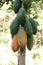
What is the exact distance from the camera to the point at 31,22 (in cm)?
107

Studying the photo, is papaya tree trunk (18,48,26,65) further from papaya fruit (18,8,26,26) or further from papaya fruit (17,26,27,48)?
papaya fruit (18,8,26,26)

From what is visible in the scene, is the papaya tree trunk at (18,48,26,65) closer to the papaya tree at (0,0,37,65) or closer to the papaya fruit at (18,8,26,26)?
the papaya tree at (0,0,37,65)

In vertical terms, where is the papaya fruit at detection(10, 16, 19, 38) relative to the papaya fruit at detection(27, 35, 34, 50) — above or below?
above

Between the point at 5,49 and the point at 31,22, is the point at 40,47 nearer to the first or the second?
the point at 5,49

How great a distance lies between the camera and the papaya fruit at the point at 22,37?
980 mm

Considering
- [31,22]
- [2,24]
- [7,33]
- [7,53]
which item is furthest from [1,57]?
[31,22]

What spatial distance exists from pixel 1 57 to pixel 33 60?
68cm

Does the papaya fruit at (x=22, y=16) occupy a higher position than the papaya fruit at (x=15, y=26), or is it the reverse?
the papaya fruit at (x=22, y=16)

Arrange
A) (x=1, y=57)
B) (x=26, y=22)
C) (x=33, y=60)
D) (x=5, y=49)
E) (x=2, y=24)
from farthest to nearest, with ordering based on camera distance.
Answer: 1. (x=2, y=24)
2. (x=5, y=49)
3. (x=1, y=57)
4. (x=33, y=60)
5. (x=26, y=22)

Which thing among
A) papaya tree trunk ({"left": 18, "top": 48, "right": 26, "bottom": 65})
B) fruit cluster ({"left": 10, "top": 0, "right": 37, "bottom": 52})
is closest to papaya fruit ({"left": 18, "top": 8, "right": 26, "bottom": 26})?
fruit cluster ({"left": 10, "top": 0, "right": 37, "bottom": 52})

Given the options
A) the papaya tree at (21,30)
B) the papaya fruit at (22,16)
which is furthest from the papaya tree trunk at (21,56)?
the papaya fruit at (22,16)

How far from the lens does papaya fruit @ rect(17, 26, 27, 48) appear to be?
0.98 metres

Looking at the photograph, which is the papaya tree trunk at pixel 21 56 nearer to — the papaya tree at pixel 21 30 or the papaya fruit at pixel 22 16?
the papaya tree at pixel 21 30

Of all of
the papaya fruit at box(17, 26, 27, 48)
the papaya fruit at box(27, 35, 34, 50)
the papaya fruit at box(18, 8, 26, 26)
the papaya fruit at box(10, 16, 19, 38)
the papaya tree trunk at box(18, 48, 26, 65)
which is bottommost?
the papaya tree trunk at box(18, 48, 26, 65)
